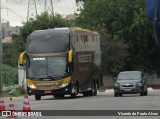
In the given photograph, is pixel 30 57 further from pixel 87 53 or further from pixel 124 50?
pixel 124 50

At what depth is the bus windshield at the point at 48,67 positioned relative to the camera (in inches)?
1195

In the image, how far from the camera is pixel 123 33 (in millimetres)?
56906

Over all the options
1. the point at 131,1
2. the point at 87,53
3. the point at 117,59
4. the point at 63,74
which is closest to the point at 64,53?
the point at 63,74

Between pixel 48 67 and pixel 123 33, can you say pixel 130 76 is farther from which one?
pixel 123 33

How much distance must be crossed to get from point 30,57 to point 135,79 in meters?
7.15

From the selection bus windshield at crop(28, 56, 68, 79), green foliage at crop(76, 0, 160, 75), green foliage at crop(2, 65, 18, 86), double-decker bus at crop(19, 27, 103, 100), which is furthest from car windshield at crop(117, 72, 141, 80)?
green foliage at crop(2, 65, 18, 86)

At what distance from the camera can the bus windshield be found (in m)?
30.3

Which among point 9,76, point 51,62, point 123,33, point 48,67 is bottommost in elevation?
point 9,76

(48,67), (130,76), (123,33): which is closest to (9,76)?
(123,33)

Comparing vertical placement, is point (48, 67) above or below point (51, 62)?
below

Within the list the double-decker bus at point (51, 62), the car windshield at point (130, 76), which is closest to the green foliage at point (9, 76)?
the car windshield at point (130, 76)

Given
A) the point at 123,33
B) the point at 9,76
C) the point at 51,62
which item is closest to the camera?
the point at 51,62

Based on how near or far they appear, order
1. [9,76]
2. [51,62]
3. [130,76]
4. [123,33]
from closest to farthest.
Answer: [51,62] < [130,76] < [123,33] < [9,76]

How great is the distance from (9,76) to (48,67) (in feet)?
130
